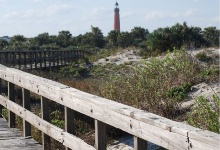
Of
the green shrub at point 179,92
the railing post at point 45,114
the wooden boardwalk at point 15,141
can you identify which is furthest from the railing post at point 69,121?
the green shrub at point 179,92

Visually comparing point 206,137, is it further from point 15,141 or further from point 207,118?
point 15,141

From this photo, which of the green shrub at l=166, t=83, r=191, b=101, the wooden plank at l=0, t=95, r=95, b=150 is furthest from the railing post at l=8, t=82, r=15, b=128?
the green shrub at l=166, t=83, r=191, b=101

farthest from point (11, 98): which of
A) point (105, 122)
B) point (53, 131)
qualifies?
point (105, 122)

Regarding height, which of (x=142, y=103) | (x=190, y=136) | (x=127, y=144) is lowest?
(x=127, y=144)

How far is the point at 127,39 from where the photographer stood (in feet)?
166

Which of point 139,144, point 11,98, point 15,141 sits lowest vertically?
point 15,141

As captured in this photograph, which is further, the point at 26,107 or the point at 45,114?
the point at 26,107

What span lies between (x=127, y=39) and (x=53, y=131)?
4619 cm

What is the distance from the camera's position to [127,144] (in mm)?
6020

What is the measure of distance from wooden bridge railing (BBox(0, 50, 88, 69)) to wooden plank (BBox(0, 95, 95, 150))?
49.9 feet

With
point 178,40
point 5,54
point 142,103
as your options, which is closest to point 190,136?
point 142,103

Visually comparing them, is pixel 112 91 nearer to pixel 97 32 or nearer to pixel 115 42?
pixel 115 42

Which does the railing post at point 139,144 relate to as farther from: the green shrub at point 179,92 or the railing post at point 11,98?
the green shrub at point 179,92

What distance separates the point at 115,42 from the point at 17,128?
45608 mm
